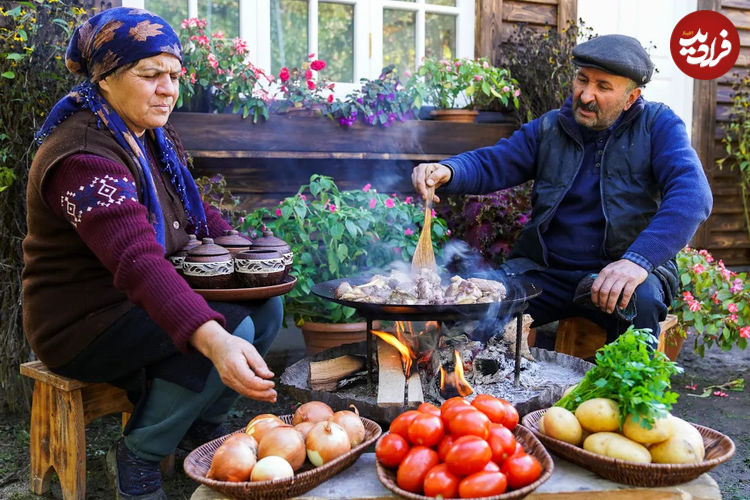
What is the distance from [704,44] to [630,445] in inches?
213

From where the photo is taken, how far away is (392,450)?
1.99 m

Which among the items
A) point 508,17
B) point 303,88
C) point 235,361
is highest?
point 508,17

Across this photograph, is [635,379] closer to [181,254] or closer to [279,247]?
[279,247]

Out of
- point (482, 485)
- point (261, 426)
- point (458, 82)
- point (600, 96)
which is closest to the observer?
point (482, 485)


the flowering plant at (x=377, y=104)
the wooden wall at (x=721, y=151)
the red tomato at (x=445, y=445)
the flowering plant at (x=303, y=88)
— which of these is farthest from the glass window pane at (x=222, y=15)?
the wooden wall at (x=721, y=151)

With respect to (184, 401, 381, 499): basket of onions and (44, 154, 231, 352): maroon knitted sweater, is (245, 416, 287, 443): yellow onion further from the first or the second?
(44, 154, 231, 352): maroon knitted sweater

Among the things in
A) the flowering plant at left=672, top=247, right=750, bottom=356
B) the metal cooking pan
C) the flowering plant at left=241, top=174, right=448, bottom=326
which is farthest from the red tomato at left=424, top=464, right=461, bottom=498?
the flowering plant at left=672, top=247, right=750, bottom=356

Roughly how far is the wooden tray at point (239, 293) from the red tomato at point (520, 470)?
112 centimetres

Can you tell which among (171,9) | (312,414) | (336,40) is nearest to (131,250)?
(312,414)

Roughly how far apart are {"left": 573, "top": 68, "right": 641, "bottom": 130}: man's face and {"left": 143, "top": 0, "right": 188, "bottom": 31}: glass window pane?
2618mm

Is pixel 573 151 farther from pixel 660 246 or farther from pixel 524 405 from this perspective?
pixel 524 405

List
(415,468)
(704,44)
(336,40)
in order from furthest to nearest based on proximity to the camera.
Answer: (704,44), (336,40), (415,468)

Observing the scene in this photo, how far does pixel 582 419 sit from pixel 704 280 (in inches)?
101

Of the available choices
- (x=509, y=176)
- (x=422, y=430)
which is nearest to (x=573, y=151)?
(x=509, y=176)
